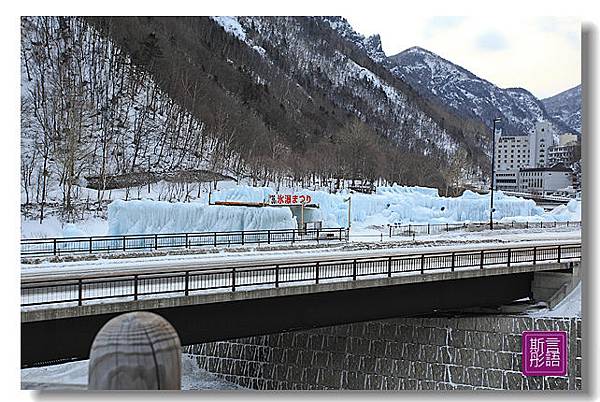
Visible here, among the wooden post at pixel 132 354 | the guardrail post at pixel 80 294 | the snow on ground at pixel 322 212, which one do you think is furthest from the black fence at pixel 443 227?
the wooden post at pixel 132 354

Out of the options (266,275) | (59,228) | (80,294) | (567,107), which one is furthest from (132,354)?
(567,107)

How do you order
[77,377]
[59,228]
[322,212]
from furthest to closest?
[322,212], [77,377], [59,228]

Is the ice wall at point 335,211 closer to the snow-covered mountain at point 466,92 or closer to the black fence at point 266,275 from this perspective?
the black fence at point 266,275

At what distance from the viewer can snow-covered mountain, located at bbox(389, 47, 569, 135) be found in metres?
10.9

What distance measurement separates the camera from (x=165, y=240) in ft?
37.5

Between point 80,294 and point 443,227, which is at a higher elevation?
point 443,227

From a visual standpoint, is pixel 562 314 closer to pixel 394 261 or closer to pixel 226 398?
pixel 394 261

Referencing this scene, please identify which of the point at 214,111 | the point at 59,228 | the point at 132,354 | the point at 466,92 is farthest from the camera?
the point at 466,92

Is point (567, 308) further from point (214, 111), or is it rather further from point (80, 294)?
point (80, 294)

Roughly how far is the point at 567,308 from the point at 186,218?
631 cm

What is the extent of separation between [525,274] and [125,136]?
7405mm

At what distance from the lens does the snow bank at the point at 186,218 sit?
10797 mm

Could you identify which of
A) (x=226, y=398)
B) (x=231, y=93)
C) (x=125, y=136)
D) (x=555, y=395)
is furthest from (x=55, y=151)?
(x=555, y=395)

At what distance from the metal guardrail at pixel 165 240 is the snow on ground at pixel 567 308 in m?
3.52
